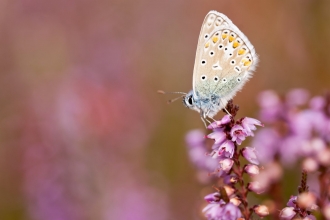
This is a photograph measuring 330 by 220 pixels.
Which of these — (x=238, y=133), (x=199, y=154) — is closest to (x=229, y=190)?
(x=238, y=133)

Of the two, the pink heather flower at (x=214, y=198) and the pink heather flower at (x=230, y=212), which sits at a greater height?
the pink heather flower at (x=214, y=198)

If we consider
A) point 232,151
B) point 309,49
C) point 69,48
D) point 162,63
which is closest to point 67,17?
point 69,48

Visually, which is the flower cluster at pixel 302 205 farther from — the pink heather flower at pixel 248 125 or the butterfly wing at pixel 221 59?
the butterfly wing at pixel 221 59

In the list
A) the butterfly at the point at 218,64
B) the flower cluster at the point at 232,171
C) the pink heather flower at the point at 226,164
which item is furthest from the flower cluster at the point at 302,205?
the butterfly at the point at 218,64

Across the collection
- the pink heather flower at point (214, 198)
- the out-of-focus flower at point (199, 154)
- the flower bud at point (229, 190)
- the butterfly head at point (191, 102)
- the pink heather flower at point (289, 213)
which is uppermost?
the butterfly head at point (191, 102)

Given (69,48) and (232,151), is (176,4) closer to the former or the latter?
(69,48)

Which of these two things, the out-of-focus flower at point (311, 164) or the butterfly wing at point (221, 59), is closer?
the out-of-focus flower at point (311, 164)

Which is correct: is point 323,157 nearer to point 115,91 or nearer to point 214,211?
point 214,211

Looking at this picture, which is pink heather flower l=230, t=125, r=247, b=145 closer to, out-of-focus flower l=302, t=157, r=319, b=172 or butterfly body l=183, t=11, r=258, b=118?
out-of-focus flower l=302, t=157, r=319, b=172

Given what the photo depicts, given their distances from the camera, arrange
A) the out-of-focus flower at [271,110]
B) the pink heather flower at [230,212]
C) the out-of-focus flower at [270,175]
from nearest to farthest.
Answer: the pink heather flower at [230,212], the out-of-focus flower at [270,175], the out-of-focus flower at [271,110]
